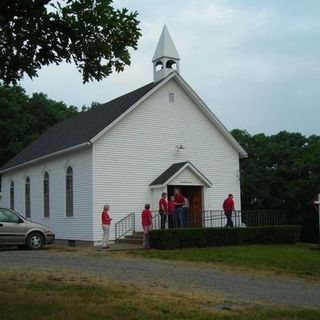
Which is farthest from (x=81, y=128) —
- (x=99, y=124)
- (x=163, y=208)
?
(x=163, y=208)

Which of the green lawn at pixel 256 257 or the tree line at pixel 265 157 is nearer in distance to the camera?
the green lawn at pixel 256 257

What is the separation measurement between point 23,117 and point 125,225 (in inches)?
1004

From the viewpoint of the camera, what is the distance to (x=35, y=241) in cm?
2411

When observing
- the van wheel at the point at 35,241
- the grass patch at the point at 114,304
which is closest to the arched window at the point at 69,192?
the van wheel at the point at 35,241

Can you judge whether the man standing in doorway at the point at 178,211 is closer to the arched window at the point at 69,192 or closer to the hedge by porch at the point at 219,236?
the hedge by porch at the point at 219,236

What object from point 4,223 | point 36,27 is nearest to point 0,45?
point 36,27

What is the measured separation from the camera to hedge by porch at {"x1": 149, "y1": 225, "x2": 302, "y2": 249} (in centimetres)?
2298

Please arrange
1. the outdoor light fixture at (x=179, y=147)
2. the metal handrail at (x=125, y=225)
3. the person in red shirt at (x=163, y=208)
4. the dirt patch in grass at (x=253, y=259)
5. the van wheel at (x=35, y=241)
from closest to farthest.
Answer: the dirt patch in grass at (x=253, y=259), the van wheel at (x=35, y=241), the person in red shirt at (x=163, y=208), the metal handrail at (x=125, y=225), the outdoor light fixture at (x=179, y=147)

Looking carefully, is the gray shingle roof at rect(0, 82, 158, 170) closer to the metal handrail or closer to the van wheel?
the metal handrail

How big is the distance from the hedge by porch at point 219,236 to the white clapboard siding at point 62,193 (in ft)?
16.3

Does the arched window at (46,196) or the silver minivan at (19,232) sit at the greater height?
the arched window at (46,196)

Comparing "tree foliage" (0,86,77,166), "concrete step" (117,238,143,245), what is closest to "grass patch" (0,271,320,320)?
"concrete step" (117,238,143,245)

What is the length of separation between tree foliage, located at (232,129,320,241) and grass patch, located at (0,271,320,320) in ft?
104

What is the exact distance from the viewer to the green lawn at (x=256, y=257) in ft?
56.9
